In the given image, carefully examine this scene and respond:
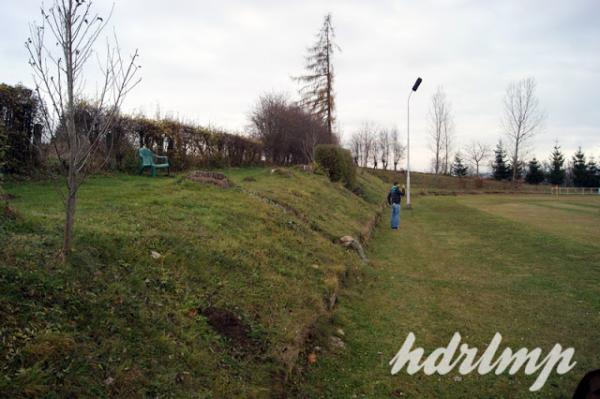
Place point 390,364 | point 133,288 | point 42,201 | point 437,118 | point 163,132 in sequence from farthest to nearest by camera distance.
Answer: point 437,118 → point 163,132 → point 42,201 → point 390,364 → point 133,288

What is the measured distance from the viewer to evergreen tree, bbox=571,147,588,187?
60.2m

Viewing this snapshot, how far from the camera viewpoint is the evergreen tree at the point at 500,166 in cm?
6156

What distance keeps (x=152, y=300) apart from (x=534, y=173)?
2746 inches

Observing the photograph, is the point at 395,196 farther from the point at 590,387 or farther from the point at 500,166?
the point at 500,166

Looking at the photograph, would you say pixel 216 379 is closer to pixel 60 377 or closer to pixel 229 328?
pixel 229 328

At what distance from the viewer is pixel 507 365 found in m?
4.42

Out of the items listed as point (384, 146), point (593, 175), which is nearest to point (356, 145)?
point (384, 146)

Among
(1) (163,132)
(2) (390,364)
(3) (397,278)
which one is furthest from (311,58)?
(2) (390,364)

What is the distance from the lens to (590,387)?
274cm

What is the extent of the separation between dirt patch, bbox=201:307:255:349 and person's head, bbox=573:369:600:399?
2766mm

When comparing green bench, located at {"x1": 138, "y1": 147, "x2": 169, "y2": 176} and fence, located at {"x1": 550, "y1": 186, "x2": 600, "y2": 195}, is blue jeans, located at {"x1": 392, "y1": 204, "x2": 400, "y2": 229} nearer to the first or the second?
green bench, located at {"x1": 138, "y1": 147, "x2": 169, "y2": 176}

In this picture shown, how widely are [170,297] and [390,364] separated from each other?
2608mm

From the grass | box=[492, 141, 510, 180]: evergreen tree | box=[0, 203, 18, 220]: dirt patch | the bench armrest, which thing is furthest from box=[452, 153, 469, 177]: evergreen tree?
box=[0, 203, 18, 220]: dirt patch

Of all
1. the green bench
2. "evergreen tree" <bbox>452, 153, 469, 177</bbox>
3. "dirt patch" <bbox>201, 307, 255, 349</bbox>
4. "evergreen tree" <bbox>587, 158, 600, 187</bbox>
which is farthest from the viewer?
"evergreen tree" <bbox>452, 153, 469, 177</bbox>
